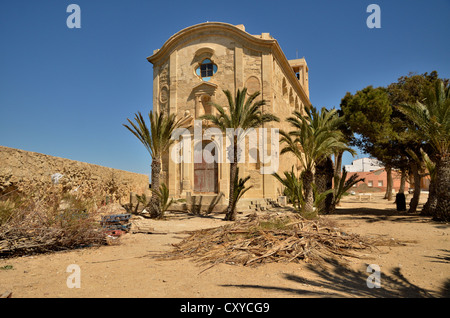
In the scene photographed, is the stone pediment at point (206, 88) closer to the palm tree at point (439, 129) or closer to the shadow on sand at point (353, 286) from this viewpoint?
the palm tree at point (439, 129)

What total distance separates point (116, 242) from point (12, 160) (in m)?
3.44

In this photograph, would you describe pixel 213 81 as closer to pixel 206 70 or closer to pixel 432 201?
pixel 206 70

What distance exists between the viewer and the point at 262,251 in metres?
5.45

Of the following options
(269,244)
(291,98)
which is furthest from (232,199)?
(291,98)

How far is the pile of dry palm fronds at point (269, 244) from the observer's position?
5.29 metres

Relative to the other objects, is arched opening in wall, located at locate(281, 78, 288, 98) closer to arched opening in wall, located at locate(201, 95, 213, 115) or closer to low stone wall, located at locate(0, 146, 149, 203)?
arched opening in wall, located at locate(201, 95, 213, 115)

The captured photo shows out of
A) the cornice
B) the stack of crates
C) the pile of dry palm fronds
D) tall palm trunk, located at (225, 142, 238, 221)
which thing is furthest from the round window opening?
the pile of dry palm fronds

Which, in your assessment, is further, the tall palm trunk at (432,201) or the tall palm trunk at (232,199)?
the tall palm trunk at (232,199)

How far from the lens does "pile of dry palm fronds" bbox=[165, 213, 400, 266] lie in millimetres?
5286

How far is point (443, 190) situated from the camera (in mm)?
10344

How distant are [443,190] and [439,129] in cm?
220

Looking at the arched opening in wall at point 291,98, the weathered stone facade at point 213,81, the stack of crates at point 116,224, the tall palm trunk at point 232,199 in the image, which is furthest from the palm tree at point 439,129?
the arched opening in wall at point 291,98
